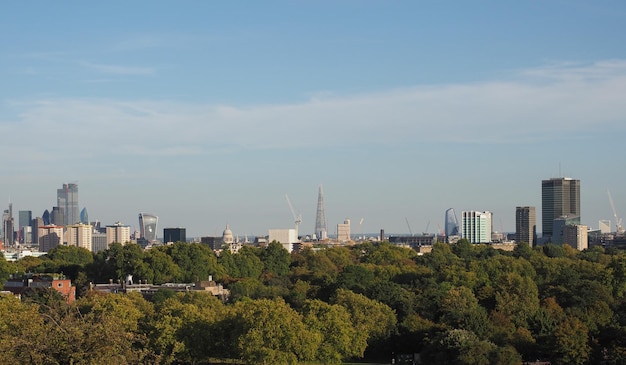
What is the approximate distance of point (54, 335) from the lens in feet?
95.6

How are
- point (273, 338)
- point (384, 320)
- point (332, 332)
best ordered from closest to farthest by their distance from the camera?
point (273, 338) → point (332, 332) → point (384, 320)

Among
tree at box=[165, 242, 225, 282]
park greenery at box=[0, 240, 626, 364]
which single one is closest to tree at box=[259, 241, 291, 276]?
tree at box=[165, 242, 225, 282]

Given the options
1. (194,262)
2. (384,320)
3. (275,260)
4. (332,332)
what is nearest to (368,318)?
(384,320)

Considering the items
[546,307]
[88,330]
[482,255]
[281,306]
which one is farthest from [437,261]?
[88,330]

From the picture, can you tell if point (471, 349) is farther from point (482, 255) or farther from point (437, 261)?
point (482, 255)

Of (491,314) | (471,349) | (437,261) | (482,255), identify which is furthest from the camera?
(482,255)

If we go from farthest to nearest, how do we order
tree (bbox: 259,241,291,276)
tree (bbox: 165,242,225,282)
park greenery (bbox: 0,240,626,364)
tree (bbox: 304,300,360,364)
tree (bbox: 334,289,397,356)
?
tree (bbox: 259,241,291,276), tree (bbox: 165,242,225,282), tree (bbox: 334,289,397,356), tree (bbox: 304,300,360,364), park greenery (bbox: 0,240,626,364)

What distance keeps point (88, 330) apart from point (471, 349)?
108 feet

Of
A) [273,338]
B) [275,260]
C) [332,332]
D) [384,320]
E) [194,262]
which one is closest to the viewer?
[273,338]

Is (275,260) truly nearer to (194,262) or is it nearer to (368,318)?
(194,262)

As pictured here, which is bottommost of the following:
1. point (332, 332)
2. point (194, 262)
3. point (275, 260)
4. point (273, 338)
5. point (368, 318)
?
point (332, 332)

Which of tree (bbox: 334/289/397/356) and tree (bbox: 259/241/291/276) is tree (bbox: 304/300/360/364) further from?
tree (bbox: 259/241/291/276)

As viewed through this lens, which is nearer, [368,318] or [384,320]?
[368,318]

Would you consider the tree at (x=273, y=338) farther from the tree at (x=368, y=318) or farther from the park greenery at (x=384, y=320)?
the tree at (x=368, y=318)
